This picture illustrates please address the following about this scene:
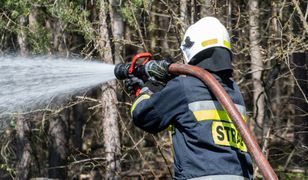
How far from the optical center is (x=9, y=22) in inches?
343

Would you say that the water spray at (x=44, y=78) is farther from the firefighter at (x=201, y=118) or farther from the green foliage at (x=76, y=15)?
the firefighter at (x=201, y=118)

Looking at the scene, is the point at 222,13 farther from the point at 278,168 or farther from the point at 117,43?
the point at 278,168

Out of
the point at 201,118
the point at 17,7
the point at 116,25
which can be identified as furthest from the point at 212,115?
the point at 17,7

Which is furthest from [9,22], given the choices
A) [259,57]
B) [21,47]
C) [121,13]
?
[259,57]

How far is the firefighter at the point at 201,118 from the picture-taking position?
400 centimetres

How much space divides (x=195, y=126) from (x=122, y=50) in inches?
208

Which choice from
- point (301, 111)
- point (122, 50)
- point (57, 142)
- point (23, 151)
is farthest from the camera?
point (57, 142)

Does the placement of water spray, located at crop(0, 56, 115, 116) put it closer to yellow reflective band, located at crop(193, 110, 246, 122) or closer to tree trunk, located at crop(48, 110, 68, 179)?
yellow reflective band, located at crop(193, 110, 246, 122)

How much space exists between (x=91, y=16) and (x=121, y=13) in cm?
55

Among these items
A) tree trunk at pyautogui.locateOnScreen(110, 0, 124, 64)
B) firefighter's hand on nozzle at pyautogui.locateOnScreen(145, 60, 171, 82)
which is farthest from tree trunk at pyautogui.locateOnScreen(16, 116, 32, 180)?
firefighter's hand on nozzle at pyautogui.locateOnScreen(145, 60, 171, 82)

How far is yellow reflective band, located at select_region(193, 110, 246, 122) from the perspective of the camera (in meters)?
4.01

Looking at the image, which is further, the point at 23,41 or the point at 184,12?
the point at 23,41

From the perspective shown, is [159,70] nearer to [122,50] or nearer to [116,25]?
[116,25]

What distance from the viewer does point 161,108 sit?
4.07m
